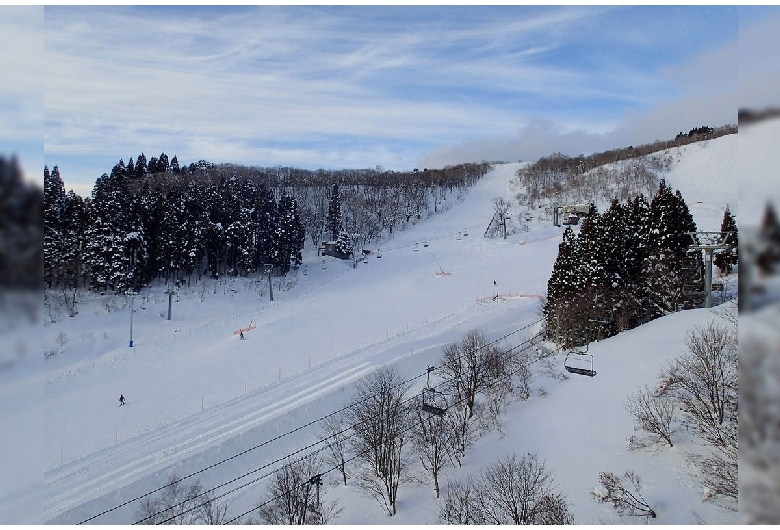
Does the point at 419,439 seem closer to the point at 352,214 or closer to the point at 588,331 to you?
the point at 588,331

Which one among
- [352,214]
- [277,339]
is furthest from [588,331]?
[352,214]

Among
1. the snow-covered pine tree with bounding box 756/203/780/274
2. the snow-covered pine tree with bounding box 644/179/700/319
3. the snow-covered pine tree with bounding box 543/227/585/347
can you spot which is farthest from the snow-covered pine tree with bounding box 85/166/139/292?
the snow-covered pine tree with bounding box 756/203/780/274

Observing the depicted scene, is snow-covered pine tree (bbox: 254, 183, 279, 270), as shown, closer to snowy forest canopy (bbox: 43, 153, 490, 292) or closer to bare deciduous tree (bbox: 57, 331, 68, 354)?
snowy forest canopy (bbox: 43, 153, 490, 292)

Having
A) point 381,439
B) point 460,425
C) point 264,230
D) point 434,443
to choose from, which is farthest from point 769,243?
point 264,230

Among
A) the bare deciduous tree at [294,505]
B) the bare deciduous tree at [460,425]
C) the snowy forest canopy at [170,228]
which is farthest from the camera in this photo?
the snowy forest canopy at [170,228]

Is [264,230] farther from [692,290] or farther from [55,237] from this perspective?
[692,290]

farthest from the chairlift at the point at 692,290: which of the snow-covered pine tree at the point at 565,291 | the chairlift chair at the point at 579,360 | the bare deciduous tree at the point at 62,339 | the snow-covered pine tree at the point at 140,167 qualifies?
the snow-covered pine tree at the point at 140,167

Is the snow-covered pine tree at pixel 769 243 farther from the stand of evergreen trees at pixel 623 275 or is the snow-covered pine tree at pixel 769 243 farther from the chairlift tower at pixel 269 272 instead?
the chairlift tower at pixel 269 272
